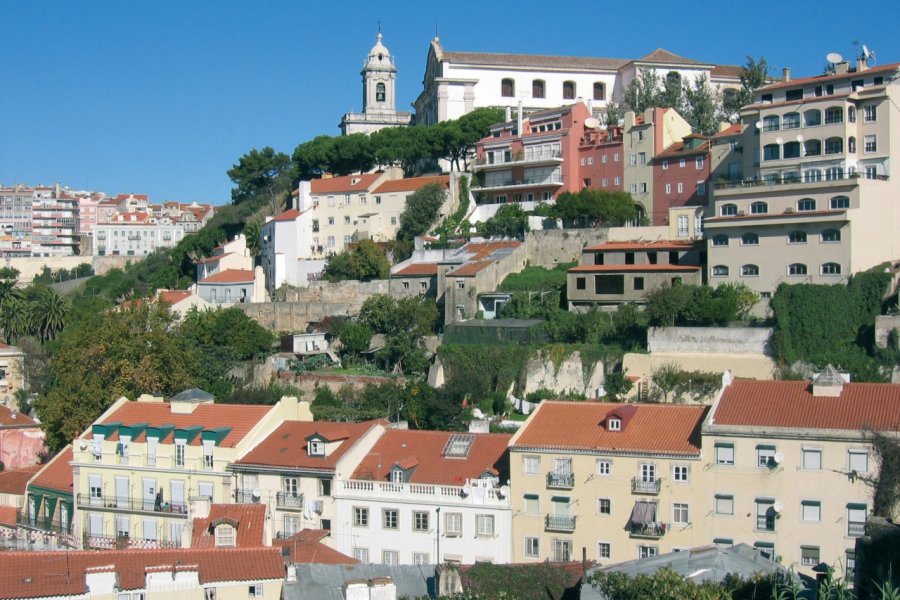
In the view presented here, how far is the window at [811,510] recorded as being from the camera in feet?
115

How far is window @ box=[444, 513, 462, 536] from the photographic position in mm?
37500

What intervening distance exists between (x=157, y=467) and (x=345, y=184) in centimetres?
4119

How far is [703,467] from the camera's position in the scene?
120 feet

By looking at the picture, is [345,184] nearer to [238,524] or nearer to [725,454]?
[238,524]

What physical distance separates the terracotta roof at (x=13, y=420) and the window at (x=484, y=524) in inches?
1103

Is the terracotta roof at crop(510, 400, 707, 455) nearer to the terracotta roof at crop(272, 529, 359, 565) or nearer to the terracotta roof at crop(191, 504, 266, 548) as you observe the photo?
the terracotta roof at crop(272, 529, 359, 565)

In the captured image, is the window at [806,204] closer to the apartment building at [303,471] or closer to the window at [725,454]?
the window at [725,454]

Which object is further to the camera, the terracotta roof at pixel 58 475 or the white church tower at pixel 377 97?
the white church tower at pixel 377 97

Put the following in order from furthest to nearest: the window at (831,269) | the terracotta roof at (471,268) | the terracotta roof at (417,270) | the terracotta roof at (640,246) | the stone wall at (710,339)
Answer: the terracotta roof at (417,270) → the terracotta roof at (471,268) → the terracotta roof at (640,246) → the window at (831,269) → the stone wall at (710,339)

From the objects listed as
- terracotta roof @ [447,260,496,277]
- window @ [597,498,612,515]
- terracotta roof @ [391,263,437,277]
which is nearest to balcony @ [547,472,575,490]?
window @ [597,498,612,515]

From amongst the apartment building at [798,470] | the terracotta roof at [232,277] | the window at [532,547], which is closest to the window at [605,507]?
the window at [532,547]

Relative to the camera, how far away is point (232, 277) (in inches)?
3012

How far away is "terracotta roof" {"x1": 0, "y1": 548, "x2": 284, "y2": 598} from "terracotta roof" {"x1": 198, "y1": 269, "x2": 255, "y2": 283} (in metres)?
46.5

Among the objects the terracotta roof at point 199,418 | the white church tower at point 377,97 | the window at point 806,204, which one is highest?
the white church tower at point 377,97
